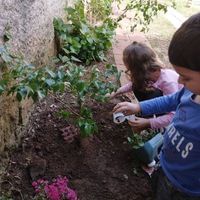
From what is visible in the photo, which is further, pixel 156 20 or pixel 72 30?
pixel 156 20

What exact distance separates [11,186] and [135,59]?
3.60 feet

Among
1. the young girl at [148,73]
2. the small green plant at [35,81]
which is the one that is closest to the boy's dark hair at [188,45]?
the small green plant at [35,81]

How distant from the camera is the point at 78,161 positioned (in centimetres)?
245

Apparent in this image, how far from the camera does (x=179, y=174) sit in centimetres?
157

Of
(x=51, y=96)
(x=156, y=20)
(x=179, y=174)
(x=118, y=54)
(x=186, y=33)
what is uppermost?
(x=186, y=33)

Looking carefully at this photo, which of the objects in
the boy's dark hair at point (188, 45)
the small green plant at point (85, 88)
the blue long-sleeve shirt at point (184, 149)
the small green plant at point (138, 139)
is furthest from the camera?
the small green plant at point (138, 139)

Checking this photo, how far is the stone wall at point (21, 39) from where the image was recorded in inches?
85.4

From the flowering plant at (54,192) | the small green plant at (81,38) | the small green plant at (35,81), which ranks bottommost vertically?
the small green plant at (81,38)

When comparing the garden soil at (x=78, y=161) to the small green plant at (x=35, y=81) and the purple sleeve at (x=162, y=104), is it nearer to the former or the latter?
the small green plant at (x=35, y=81)

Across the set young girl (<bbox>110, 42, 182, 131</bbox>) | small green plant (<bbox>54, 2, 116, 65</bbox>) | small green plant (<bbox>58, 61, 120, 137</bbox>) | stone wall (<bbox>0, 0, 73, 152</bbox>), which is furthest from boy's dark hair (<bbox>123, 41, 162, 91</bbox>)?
small green plant (<bbox>54, 2, 116, 65</bbox>)

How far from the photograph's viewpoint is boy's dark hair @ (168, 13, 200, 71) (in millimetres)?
1270

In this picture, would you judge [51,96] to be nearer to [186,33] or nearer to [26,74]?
[26,74]

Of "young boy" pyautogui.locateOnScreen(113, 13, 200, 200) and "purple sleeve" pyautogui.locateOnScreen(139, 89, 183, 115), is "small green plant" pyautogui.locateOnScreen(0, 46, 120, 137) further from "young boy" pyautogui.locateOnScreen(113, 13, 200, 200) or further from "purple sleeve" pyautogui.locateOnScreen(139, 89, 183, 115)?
"young boy" pyautogui.locateOnScreen(113, 13, 200, 200)

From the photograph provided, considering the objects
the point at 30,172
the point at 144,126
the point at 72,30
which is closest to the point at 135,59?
the point at 144,126
